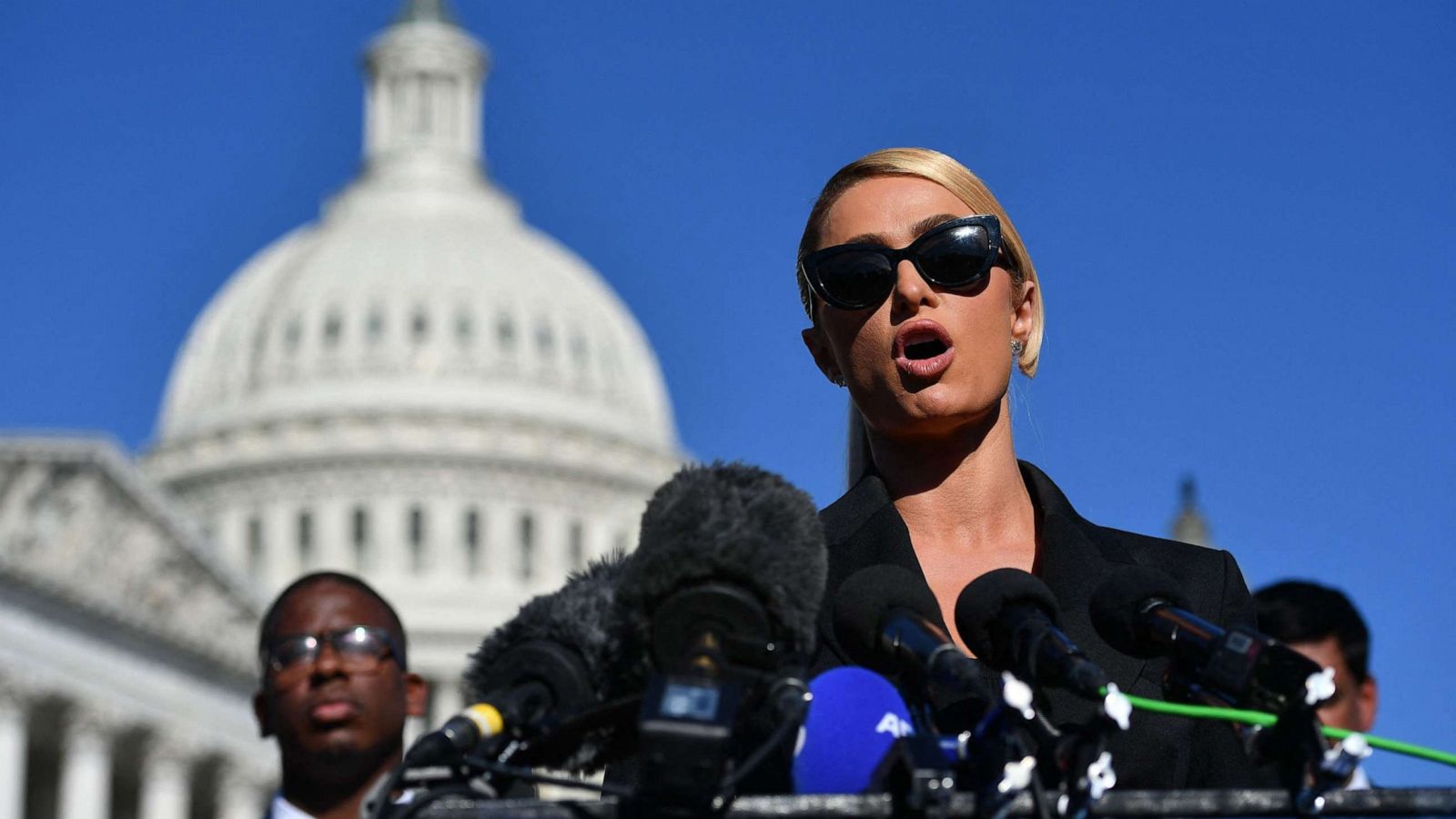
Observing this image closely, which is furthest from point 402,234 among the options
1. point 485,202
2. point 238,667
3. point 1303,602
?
point 1303,602

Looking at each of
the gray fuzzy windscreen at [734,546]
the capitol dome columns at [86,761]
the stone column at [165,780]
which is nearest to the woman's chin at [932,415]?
the gray fuzzy windscreen at [734,546]

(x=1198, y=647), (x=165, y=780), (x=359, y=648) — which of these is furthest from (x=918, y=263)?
(x=165, y=780)

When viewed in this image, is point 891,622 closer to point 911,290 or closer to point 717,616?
point 717,616

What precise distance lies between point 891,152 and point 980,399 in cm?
46

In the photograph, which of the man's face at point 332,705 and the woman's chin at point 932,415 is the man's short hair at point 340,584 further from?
the woman's chin at point 932,415

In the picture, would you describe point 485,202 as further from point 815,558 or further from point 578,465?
point 815,558

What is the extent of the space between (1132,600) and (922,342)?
86 cm

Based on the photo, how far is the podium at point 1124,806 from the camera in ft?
12.5

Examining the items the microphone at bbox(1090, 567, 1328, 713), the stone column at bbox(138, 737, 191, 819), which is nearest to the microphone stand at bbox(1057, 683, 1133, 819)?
the microphone at bbox(1090, 567, 1328, 713)

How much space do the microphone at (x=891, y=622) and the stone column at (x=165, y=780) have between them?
68372mm

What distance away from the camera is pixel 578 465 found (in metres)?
116

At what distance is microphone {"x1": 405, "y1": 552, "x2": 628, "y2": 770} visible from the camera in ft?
13.0

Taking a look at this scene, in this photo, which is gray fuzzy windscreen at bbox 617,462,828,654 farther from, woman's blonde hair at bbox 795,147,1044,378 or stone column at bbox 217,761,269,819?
stone column at bbox 217,761,269,819

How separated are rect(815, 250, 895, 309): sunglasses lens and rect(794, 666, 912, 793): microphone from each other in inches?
34.8
